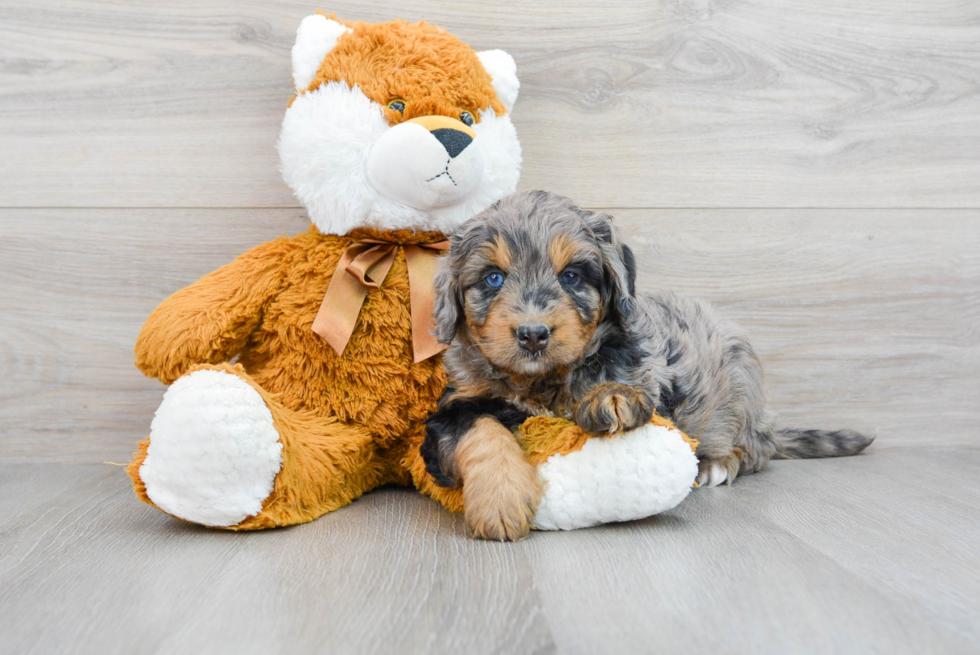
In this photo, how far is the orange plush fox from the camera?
1.88 m

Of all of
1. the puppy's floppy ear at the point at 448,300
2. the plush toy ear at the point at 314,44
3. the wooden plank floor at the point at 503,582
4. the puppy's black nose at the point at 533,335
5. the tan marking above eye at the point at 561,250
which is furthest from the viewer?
the plush toy ear at the point at 314,44

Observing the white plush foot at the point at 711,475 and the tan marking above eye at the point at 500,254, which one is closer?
the tan marking above eye at the point at 500,254

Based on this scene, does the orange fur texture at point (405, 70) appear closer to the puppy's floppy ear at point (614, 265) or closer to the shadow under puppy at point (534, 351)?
the shadow under puppy at point (534, 351)

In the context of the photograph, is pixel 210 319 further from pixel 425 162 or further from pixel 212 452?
pixel 425 162

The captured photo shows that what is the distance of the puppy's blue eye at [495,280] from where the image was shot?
167 cm

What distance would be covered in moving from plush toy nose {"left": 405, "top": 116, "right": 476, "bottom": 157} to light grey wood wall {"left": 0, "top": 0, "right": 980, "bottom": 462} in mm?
643

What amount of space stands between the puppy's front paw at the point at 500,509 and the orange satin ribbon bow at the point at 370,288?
500 millimetres

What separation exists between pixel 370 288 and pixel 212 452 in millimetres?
621

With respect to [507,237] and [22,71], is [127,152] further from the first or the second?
[507,237]

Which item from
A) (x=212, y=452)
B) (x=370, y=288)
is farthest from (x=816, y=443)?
(x=212, y=452)

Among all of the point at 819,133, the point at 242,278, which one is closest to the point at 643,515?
the point at 242,278

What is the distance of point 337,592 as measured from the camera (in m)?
1.33

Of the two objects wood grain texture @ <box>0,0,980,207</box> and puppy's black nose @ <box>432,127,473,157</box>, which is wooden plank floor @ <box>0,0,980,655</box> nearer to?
wood grain texture @ <box>0,0,980,207</box>

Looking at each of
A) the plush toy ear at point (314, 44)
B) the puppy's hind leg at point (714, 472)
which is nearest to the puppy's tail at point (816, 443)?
the puppy's hind leg at point (714, 472)
